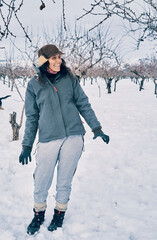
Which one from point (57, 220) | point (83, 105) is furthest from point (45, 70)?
point (57, 220)

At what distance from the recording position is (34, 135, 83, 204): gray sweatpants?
1.99 metres

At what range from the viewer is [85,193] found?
2945 mm

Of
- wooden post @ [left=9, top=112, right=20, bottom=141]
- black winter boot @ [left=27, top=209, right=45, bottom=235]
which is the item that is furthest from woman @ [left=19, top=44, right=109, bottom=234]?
wooden post @ [left=9, top=112, right=20, bottom=141]

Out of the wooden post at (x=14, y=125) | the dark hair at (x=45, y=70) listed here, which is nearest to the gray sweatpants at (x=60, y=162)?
the dark hair at (x=45, y=70)

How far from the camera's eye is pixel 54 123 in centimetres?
196

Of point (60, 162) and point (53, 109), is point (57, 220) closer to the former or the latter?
point (60, 162)

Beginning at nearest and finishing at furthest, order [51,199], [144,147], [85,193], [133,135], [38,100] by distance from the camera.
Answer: [38,100] → [51,199] → [85,193] → [144,147] → [133,135]

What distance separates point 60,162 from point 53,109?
22.1 inches

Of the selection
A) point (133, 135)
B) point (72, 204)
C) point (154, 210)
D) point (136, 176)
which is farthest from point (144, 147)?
point (72, 204)

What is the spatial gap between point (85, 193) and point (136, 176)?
1.14 m

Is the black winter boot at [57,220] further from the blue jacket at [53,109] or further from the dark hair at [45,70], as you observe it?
the dark hair at [45,70]

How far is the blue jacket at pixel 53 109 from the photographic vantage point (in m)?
1.95

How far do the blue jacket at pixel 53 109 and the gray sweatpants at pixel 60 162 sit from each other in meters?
0.08

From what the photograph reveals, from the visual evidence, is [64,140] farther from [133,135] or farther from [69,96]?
[133,135]
